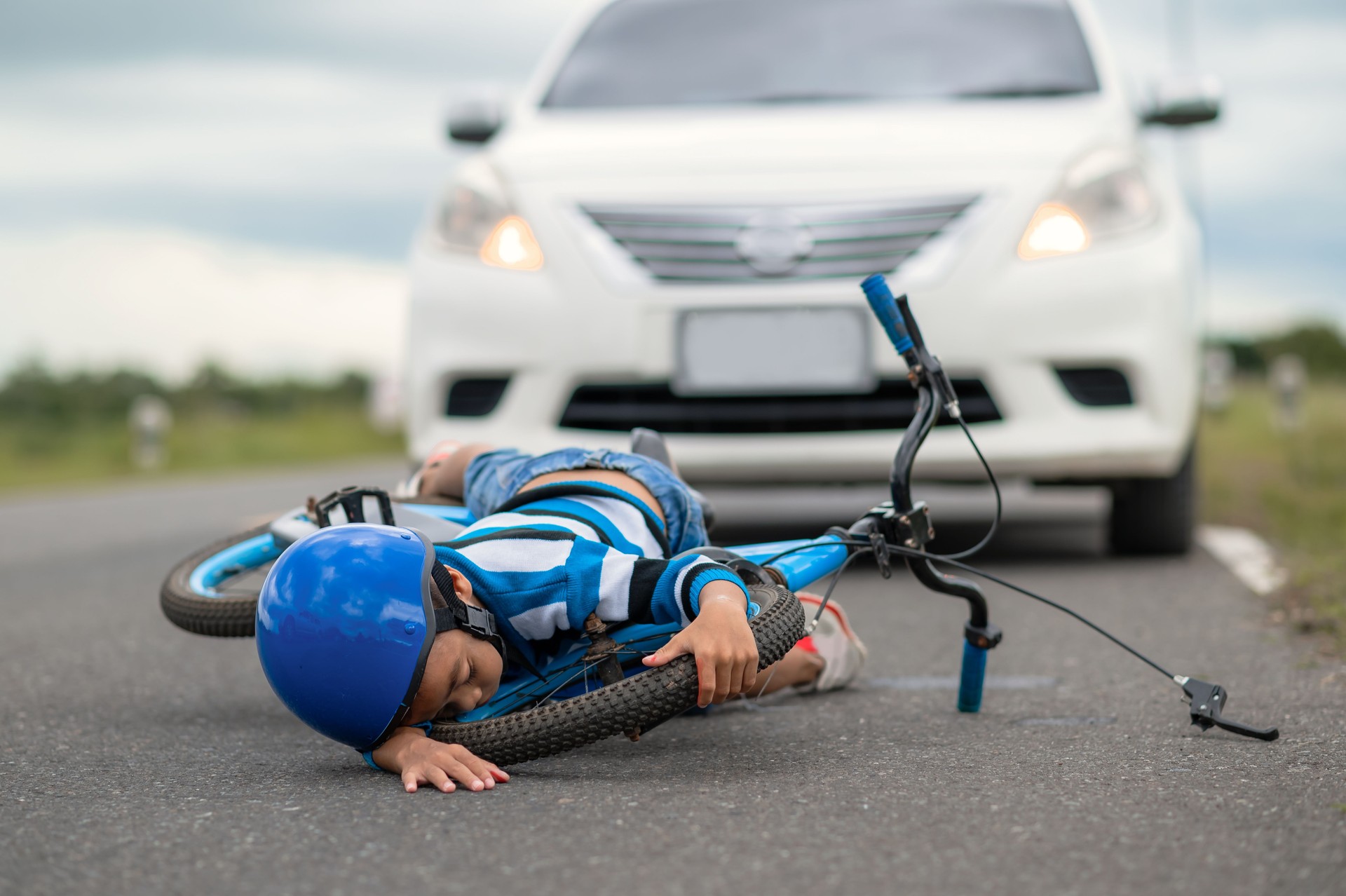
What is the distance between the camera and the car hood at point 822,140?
4.49 metres

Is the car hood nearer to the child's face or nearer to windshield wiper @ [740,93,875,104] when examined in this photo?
windshield wiper @ [740,93,875,104]

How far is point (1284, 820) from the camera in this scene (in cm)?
202

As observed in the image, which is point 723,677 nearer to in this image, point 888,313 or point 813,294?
point 888,313

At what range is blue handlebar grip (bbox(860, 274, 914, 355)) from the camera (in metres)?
2.81

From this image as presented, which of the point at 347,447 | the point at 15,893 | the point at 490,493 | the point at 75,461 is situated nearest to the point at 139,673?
the point at 490,493

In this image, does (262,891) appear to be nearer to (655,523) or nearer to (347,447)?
(655,523)

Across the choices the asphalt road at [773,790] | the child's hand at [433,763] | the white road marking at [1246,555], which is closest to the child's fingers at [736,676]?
the asphalt road at [773,790]

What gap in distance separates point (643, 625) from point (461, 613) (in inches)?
12.9

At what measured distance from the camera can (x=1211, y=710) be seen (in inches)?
101

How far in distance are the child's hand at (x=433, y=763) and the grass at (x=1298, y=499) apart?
195 centimetres

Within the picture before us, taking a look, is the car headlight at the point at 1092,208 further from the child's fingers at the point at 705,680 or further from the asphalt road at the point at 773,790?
the child's fingers at the point at 705,680

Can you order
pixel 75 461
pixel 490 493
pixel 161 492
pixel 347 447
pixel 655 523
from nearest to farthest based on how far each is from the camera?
pixel 655 523, pixel 490 493, pixel 161 492, pixel 75 461, pixel 347 447

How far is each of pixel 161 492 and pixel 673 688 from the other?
7.83 metres

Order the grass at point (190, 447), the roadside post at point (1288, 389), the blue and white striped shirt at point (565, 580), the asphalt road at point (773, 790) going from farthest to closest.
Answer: the roadside post at point (1288, 389) → the grass at point (190, 447) → the blue and white striped shirt at point (565, 580) → the asphalt road at point (773, 790)
